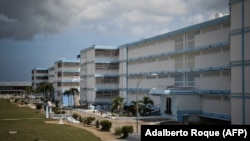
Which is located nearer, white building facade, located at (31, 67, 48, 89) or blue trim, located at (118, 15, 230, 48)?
blue trim, located at (118, 15, 230, 48)

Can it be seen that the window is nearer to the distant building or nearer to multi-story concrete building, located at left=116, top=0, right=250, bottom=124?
multi-story concrete building, located at left=116, top=0, right=250, bottom=124

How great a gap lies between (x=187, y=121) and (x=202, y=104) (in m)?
3.21

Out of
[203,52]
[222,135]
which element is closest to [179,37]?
[203,52]

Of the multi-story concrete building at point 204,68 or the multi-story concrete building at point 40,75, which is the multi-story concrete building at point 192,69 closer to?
the multi-story concrete building at point 204,68

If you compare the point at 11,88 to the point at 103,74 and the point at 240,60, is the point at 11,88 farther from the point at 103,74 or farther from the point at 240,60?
the point at 240,60

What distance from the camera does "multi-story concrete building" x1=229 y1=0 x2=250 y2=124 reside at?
35594 millimetres

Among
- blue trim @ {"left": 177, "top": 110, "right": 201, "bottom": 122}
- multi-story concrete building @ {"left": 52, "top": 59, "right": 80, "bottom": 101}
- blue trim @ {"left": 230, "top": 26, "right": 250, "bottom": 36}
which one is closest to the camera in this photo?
blue trim @ {"left": 230, "top": 26, "right": 250, "bottom": 36}

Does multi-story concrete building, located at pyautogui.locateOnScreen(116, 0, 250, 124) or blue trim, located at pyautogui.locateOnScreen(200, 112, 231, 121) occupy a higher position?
multi-story concrete building, located at pyautogui.locateOnScreen(116, 0, 250, 124)

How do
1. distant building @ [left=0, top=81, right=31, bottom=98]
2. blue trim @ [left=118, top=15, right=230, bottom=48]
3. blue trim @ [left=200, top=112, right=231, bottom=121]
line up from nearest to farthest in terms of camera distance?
blue trim @ [left=200, top=112, right=231, bottom=121]
blue trim @ [left=118, top=15, right=230, bottom=48]
distant building @ [left=0, top=81, right=31, bottom=98]

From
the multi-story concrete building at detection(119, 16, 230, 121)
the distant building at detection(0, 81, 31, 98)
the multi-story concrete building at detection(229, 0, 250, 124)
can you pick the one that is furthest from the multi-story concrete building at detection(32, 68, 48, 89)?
the multi-story concrete building at detection(229, 0, 250, 124)

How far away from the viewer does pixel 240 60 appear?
36500mm

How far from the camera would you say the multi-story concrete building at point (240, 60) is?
35.6 meters

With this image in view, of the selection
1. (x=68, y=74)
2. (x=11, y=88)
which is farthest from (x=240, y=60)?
(x=11, y=88)

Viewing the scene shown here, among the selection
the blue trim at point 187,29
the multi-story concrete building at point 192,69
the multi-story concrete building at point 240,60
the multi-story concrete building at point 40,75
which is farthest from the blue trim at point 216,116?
the multi-story concrete building at point 40,75
